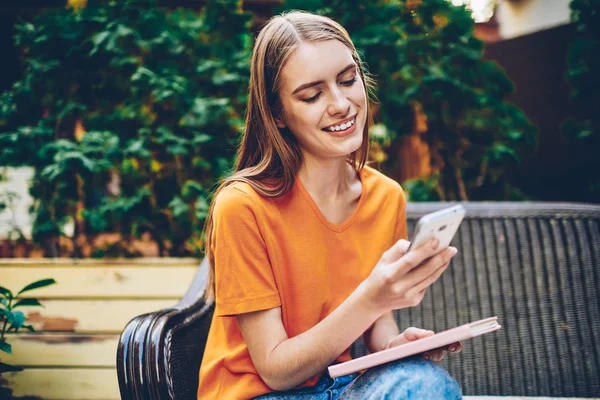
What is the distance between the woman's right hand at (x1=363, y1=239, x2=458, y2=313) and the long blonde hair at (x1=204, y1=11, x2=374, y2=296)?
41 centimetres

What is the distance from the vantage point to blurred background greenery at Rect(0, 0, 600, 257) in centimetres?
226

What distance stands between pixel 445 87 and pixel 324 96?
132 centimetres

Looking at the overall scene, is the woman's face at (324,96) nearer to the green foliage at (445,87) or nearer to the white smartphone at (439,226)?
the white smartphone at (439,226)

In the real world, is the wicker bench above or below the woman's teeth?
below

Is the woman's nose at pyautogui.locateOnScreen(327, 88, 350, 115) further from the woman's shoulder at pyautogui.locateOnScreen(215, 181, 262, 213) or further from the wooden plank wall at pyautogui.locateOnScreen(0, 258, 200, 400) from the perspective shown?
the wooden plank wall at pyautogui.locateOnScreen(0, 258, 200, 400)

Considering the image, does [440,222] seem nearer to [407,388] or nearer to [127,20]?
[407,388]

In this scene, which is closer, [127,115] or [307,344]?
[307,344]

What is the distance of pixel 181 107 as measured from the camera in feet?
7.47

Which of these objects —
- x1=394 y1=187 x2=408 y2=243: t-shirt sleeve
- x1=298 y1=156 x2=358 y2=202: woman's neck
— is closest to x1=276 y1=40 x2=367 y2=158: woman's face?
x1=298 y1=156 x2=358 y2=202: woman's neck

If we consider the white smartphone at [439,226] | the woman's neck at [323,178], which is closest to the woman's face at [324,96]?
the woman's neck at [323,178]

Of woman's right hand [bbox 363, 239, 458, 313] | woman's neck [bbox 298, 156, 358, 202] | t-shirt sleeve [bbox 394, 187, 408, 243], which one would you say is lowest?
woman's right hand [bbox 363, 239, 458, 313]

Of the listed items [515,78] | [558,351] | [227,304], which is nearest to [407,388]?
[227,304]

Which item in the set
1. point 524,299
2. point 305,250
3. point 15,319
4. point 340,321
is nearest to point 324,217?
point 305,250

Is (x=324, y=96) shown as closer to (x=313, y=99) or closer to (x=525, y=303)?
(x=313, y=99)
